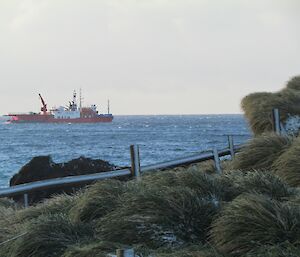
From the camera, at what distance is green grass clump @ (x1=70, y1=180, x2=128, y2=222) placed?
6.54 m

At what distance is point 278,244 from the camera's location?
16.9 feet

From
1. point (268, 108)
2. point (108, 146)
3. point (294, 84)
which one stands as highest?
point (294, 84)

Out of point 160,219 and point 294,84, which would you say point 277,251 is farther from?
point 294,84

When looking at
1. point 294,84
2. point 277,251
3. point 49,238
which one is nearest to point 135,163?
point 49,238

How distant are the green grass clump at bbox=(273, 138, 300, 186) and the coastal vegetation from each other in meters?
A: 0.92

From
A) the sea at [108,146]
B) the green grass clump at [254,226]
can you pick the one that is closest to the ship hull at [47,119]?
the sea at [108,146]

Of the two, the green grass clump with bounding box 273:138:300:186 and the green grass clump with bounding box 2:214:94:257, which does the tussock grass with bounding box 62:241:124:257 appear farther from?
the green grass clump with bounding box 273:138:300:186

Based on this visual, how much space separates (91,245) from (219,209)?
1.37 metres

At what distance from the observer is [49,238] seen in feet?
18.9

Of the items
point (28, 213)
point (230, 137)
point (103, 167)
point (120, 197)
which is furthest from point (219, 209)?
point (103, 167)

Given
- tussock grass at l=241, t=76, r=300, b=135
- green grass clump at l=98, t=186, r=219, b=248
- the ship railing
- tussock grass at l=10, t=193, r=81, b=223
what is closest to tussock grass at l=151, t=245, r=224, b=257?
green grass clump at l=98, t=186, r=219, b=248

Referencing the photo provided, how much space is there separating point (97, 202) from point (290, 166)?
9.29 feet

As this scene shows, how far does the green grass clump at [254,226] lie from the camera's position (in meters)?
5.32

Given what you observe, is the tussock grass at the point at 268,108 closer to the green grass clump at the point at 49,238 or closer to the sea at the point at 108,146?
the sea at the point at 108,146
